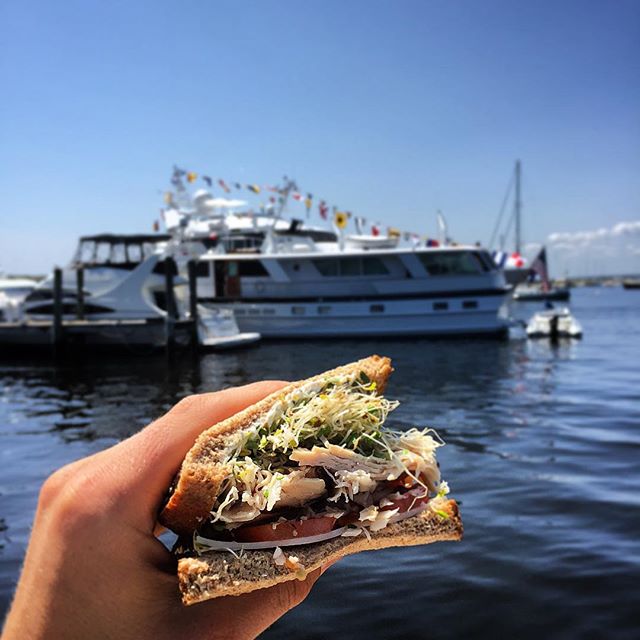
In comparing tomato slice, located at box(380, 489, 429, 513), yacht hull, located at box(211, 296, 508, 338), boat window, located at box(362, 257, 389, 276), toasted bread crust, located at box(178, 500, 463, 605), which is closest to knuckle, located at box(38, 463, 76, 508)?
toasted bread crust, located at box(178, 500, 463, 605)

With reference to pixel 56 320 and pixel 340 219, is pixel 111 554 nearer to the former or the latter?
pixel 56 320

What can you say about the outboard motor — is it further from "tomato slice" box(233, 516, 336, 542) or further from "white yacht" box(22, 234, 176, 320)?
"tomato slice" box(233, 516, 336, 542)

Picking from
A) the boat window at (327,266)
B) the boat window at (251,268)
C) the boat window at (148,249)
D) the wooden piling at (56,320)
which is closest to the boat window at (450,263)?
the boat window at (327,266)

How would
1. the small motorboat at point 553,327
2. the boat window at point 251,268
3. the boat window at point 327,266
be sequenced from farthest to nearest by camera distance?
the boat window at point 251,268
the boat window at point 327,266
the small motorboat at point 553,327

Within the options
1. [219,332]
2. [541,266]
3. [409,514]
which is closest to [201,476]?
[409,514]

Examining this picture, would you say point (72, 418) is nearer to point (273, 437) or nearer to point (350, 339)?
point (273, 437)

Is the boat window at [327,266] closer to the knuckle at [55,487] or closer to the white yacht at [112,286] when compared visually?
the white yacht at [112,286]
